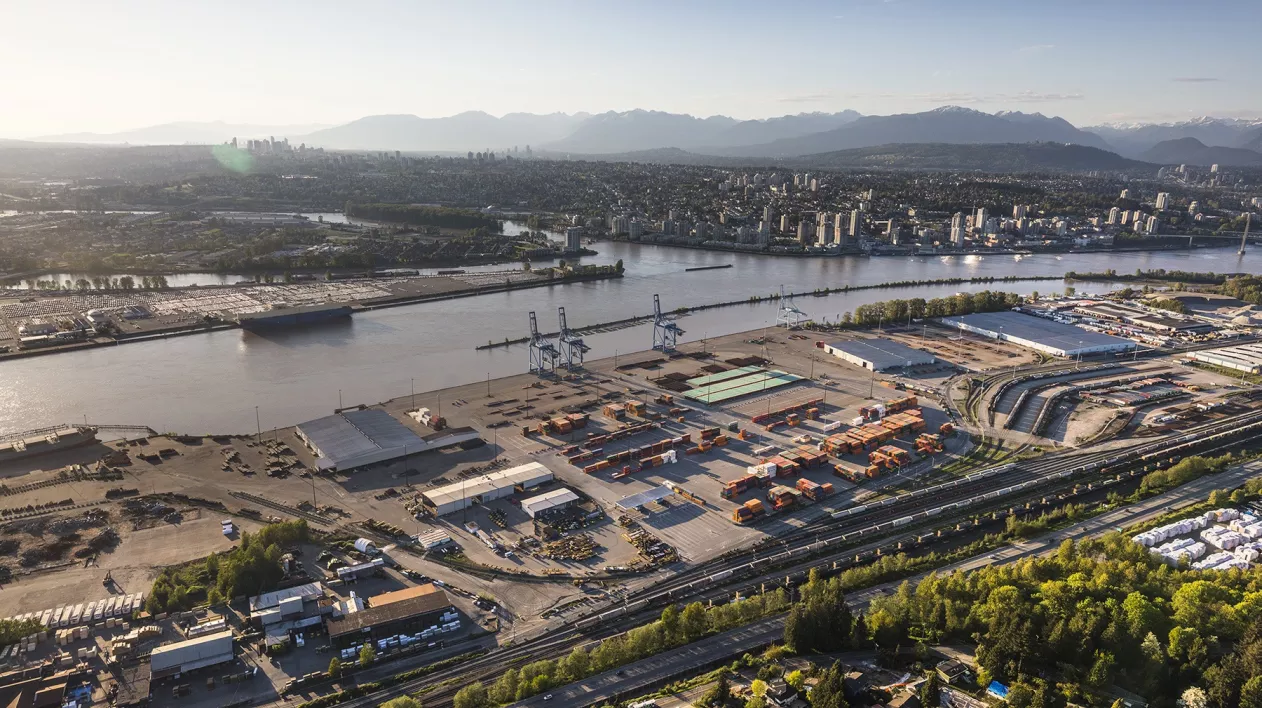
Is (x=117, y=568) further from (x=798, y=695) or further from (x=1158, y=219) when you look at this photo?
(x=1158, y=219)

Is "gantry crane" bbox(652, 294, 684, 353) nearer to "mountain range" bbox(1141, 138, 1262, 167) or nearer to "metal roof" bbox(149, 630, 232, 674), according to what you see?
"metal roof" bbox(149, 630, 232, 674)

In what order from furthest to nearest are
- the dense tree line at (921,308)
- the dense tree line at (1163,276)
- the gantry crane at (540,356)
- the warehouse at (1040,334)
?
the dense tree line at (1163,276)
the dense tree line at (921,308)
the warehouse at (1040,334)
the gantry crane at (540,356)

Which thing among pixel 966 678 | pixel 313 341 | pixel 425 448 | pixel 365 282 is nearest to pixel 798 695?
pixel 966 678

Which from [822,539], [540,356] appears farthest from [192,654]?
[540,356]

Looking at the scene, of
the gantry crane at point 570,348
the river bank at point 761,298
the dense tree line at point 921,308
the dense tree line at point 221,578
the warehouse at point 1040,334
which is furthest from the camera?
the dense tree line at point 921,308

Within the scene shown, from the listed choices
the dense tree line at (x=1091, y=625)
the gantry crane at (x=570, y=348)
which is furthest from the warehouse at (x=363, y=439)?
the dense tree line at (x=1091, y=625)

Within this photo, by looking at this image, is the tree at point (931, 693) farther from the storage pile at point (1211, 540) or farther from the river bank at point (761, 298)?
the river bank at point (761, 298)
